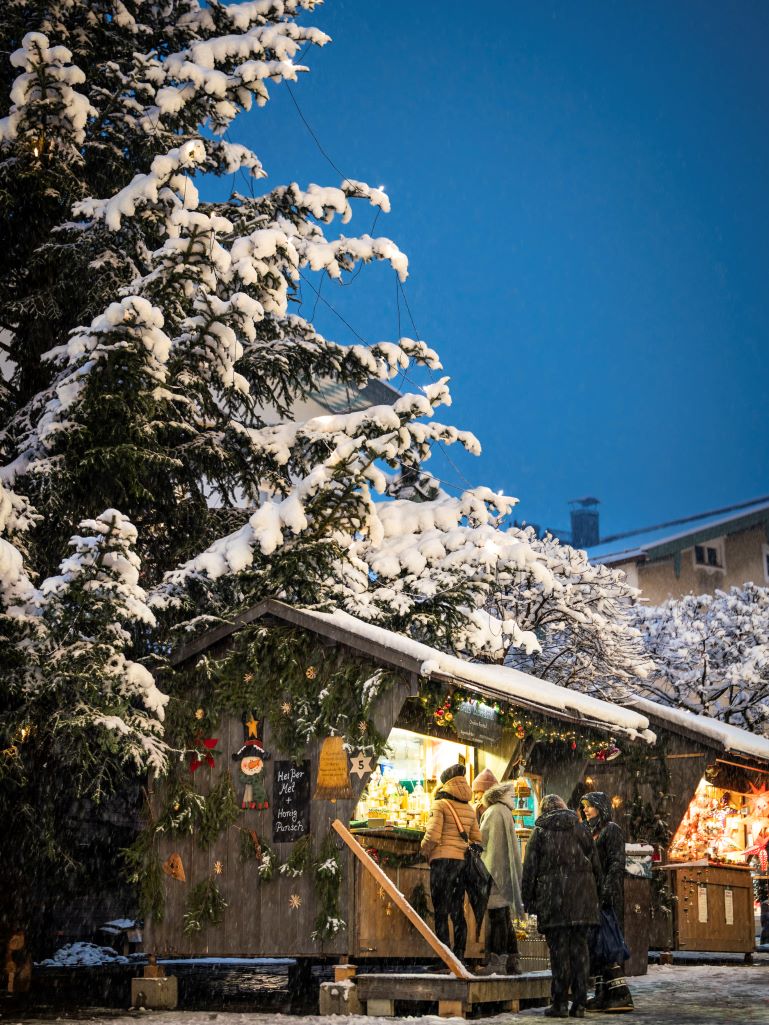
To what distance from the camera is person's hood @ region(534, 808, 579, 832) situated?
12.1 m

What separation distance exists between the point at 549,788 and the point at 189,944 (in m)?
6.49

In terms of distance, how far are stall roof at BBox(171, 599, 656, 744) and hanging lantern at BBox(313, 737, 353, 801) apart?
101cm

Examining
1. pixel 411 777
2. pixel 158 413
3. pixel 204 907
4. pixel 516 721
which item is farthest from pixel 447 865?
pixel 158 413

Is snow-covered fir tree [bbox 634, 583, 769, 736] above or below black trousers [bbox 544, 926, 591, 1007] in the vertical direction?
above

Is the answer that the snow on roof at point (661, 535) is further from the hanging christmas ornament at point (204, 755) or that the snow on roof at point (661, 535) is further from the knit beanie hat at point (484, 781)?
the hanging christmas ornament at point (204, 755)

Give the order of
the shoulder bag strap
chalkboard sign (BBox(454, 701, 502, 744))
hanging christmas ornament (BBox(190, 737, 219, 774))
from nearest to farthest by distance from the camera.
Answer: the shoulder bag strap
hanging christmas ornament (BBox(190, 737, 219, 774))
chalkboard sign (BBox(454, 701, 502, 744))

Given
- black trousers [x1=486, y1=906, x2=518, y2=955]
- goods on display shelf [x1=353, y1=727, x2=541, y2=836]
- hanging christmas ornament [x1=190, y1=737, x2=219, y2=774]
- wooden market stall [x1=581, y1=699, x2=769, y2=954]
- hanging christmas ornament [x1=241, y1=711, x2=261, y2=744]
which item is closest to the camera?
hanging christmas ornament [x1=241, y1=711, x2=261, y2=744]

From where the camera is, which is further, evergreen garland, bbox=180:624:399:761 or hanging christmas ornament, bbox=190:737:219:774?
hanging christmas ornament, bbox=190:737:219:774

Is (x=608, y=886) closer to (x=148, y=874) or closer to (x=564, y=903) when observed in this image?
(x=564, y=903)

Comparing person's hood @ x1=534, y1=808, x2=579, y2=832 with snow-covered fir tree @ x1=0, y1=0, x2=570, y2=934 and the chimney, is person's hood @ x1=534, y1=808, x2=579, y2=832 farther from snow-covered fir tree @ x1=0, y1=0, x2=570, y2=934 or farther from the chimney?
the chimney

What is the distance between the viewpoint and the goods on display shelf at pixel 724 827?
2039 cm

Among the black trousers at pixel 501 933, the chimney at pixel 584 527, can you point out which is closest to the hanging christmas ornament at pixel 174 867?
the black trousers at pixel 501 933

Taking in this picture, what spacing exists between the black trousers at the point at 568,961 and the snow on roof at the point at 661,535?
29.2 meters

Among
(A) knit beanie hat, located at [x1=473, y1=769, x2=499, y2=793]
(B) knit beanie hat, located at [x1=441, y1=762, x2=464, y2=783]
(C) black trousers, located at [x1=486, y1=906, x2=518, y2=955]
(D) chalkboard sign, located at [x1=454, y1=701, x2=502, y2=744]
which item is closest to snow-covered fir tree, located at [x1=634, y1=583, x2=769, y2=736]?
(D) chalkboard sign, located at [x1=454, y1=701, x2=502, y2=744]
